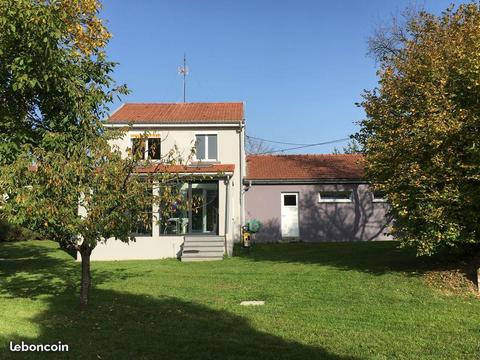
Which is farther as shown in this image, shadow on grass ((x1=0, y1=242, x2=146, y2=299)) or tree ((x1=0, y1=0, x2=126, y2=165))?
shadow on grass ((x1=0, y1=242, x2=146, y2=299))

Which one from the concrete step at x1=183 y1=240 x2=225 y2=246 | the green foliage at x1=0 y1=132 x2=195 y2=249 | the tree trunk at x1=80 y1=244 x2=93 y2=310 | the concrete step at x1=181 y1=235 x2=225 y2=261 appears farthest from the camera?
the concrete step at x1=183 y1=240 x2=225 y2=246

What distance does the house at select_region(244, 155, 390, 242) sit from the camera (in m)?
23.4

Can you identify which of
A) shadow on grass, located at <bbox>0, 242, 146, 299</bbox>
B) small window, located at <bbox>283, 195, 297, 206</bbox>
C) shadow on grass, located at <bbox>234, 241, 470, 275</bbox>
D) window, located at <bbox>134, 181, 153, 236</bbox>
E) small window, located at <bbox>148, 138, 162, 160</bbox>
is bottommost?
shadow on grass, located at <bbox>0, 242, 146, 299</bbox>

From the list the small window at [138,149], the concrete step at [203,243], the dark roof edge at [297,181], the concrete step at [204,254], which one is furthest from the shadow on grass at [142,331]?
the dark roof edge at [297,181]

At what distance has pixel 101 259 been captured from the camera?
64.7 feet

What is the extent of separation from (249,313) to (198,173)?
1045 centimetres

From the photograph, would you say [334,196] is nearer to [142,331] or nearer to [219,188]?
[219,188]

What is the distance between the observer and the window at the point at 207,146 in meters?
22.2

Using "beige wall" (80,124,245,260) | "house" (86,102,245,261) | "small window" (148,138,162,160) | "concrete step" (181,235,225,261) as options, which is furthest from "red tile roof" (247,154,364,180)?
"small window" (148,138,162,160)

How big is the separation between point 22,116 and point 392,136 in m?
8.93

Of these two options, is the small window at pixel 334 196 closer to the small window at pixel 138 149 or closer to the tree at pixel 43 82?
the tree at pixel 43 82

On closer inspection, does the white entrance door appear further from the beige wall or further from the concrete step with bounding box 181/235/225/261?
the concrete step with bounding box 181/235/225/261

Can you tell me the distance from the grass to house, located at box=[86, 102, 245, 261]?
456 centimetres

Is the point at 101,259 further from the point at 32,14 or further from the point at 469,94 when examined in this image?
the point at 469,94
